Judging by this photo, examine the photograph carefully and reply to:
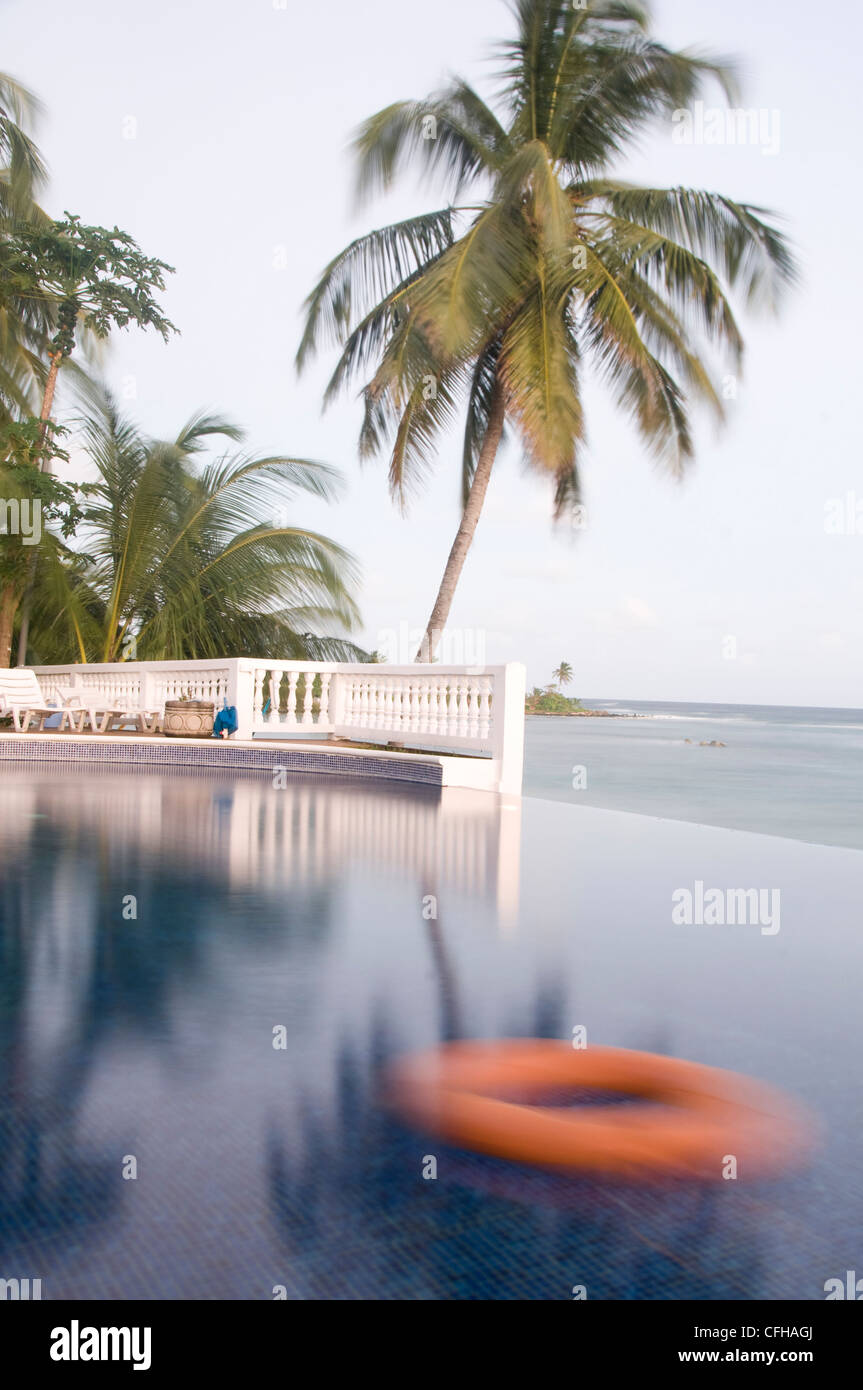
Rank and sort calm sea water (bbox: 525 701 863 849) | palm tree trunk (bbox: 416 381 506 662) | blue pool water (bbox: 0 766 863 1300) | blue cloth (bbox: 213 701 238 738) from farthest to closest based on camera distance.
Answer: calm sea water (bbox: 525 701 863 849), palm tree trunk (bbox: 416 381 506 662), blue cloth (bbox: 213 701 238 738), blue pool water (bbox: 0 766 863 1300)

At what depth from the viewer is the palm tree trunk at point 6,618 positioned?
1661cm

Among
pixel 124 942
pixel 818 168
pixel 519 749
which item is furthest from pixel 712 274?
pixel 818 168

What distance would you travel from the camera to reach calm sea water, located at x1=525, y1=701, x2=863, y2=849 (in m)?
26.5

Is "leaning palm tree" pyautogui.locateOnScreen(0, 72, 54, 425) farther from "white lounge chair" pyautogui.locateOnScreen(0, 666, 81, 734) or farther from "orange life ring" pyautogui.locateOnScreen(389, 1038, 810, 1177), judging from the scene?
"orange life ring" pyautogui.locateOnScreen(389, 1038, 810, 1177)

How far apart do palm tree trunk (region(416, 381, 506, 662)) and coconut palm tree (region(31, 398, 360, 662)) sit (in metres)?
3.05

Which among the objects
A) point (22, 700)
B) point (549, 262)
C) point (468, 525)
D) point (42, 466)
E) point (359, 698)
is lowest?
point (22, 700)

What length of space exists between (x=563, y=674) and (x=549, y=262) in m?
59.4

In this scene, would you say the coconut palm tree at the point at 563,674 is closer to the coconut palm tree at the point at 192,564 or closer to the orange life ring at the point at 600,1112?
the coconut palm tree at the point at 192,564

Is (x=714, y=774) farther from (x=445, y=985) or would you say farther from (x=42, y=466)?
(x=445, y=985)

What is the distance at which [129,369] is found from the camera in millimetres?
23234

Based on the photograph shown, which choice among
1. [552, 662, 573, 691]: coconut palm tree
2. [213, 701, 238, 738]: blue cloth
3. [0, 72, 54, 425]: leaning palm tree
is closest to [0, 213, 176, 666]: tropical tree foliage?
[0, 72, 54, 425]: leaning palm tree

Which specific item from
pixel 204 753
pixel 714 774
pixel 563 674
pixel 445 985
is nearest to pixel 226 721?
pixel 204 753

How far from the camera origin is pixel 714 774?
1383 inches

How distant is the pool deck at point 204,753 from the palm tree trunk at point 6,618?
4.71 metres
